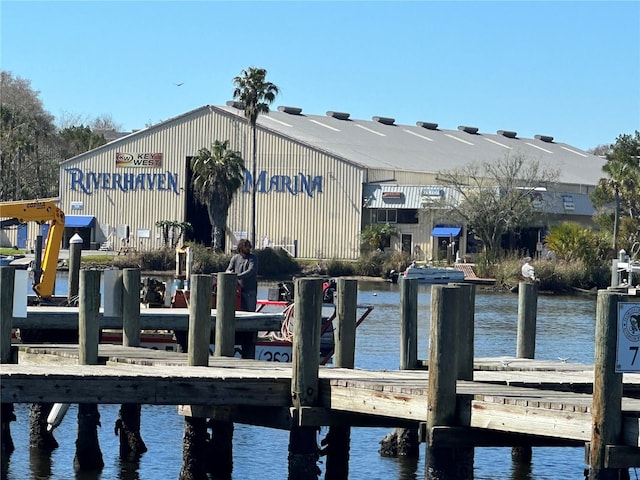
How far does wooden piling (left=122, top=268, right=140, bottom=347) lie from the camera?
2023cm

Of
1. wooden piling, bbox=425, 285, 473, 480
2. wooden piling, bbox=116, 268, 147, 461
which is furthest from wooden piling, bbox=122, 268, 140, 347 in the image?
wooden piling, bbox=425, 285, 473, 480

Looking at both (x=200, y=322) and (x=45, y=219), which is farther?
(x=45, y=219)

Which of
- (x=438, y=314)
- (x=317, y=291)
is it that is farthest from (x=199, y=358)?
(x=438, y=314)

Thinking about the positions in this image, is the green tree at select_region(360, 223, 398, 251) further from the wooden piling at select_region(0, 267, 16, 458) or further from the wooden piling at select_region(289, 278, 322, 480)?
the wooden piling at select_region(289, 278, 322, 480)

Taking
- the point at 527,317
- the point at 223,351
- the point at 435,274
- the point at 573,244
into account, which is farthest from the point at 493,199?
the point at 223,351

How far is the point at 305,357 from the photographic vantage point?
621 inches

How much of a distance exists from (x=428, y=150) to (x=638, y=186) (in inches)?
626

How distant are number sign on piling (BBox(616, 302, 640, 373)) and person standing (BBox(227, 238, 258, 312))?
1069 cm

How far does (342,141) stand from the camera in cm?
8838

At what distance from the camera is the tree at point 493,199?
258 feet

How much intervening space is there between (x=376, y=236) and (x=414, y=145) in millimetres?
14884

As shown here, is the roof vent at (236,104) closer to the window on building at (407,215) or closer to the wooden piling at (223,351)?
the window on building at (407,215)

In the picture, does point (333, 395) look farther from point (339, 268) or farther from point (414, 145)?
point (414, 145)

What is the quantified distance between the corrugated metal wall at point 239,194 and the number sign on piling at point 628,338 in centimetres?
6773
